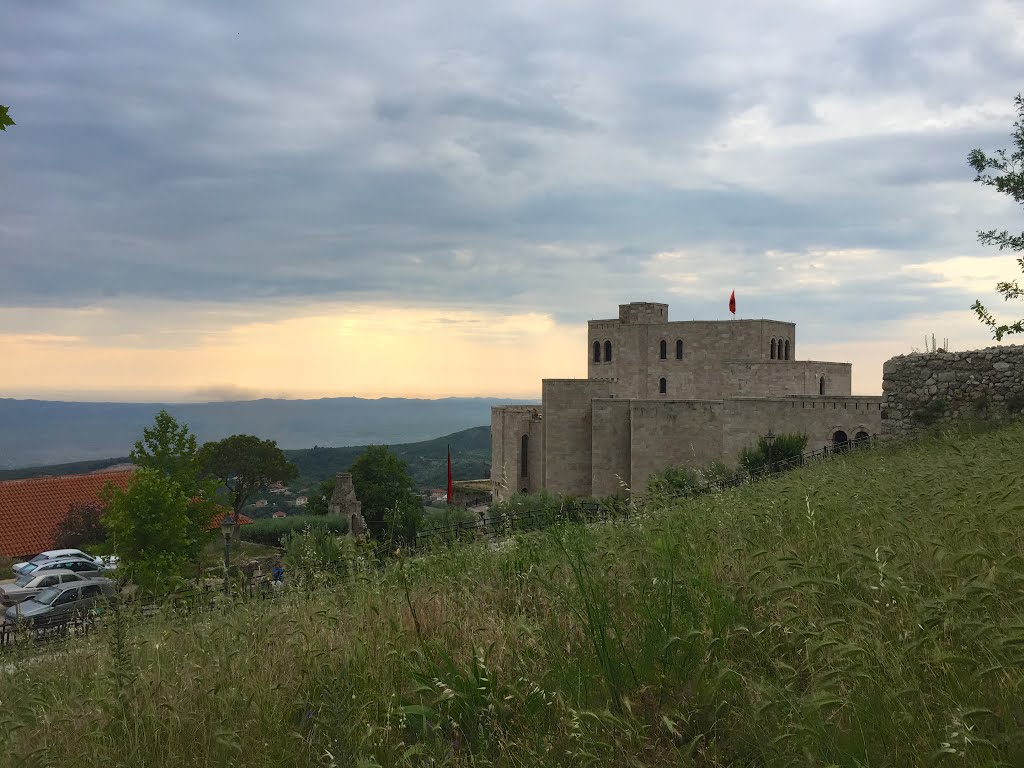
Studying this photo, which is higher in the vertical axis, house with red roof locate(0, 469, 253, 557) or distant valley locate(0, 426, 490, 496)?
house with red roof locate(0, 469, 253, 557)

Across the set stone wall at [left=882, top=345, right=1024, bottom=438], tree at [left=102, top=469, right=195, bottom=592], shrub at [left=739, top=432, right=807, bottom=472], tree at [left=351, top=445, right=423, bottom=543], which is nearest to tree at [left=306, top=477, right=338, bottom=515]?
tree at [left=351, top=445, right=423, bottom=543]

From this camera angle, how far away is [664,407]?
36562mm

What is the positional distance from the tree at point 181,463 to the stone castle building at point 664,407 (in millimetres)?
19112

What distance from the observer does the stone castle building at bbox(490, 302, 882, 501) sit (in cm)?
3288

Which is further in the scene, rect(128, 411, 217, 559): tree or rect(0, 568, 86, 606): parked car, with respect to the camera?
rect(128, 411, 217, 559): tree

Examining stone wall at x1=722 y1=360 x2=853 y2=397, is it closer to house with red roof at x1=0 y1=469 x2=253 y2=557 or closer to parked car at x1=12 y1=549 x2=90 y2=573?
house with red roof at x1=0 y1=469 x2=253 y2=557

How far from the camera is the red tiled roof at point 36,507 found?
1262 inches

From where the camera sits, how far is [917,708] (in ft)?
9.30

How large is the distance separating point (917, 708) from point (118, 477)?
1744 inches

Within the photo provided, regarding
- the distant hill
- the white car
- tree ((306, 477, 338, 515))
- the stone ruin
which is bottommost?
the distant hill

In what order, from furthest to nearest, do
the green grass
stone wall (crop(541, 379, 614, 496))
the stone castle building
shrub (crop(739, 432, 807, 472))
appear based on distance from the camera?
stone wall (crop(541, 379, 614, 496)), the stone castle building, shrub (crop(739, 432, 807, 472)), the green grass

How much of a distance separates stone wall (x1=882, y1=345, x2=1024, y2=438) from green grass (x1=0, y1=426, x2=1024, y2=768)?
11419mm

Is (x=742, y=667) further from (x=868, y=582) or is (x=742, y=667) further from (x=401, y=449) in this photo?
(x=401, y=449)

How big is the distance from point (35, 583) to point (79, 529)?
490 inches
